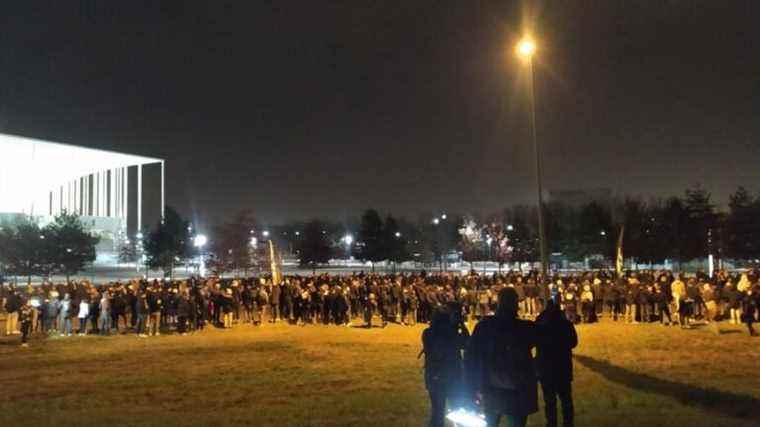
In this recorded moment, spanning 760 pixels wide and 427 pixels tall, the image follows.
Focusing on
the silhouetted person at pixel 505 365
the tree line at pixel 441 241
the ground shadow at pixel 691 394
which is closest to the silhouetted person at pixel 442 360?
the silhouetted person at pixel 505 365

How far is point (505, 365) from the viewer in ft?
19.7

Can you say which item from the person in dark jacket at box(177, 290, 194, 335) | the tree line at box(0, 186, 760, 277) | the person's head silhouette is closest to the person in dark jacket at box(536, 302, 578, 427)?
the person's head silhouette

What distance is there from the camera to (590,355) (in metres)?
16.5

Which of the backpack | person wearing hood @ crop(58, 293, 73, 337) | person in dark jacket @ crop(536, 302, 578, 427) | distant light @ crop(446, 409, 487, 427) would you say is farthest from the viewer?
person wearing hood @ crop(58, 293, 73, 337)

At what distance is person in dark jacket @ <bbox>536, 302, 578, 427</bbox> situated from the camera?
830 cm

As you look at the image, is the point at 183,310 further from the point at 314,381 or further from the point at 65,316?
the point at 314,381

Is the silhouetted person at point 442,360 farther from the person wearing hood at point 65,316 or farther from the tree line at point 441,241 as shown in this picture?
the tree line at point 441,241

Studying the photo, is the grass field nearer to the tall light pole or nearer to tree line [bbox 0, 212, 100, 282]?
the tall light pole

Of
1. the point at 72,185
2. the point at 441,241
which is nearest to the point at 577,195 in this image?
the point at 441,241

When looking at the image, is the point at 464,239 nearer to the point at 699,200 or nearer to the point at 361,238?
the point at 361,238

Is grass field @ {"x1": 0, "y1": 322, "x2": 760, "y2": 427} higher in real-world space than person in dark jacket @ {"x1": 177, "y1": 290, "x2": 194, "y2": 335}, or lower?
lower

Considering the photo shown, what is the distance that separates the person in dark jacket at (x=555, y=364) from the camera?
830 cm

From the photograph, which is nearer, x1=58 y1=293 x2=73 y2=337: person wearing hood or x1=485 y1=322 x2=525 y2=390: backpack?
x1=485 y1=322 x2=525 y2=390: backpack

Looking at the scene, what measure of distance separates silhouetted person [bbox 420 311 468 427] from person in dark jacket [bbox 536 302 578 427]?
1.20m
